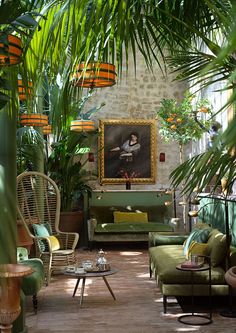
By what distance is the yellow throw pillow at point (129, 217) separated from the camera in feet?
33.7

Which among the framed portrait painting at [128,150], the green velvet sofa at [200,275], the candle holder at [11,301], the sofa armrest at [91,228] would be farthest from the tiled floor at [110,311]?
the framed portrait painting at [128,150]

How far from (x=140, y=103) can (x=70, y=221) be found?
3.28 meters

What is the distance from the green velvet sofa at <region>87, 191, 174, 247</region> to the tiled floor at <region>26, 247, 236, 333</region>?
2.67 meters

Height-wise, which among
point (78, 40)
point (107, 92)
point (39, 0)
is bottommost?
point (78, 40)

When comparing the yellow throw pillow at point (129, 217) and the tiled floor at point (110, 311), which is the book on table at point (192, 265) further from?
the yellow throw pillow at point (129, 217)

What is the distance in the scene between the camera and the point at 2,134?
12.2ft

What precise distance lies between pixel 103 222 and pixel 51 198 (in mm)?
1715

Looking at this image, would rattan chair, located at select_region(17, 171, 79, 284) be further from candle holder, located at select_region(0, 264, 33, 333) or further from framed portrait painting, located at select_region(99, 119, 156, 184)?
candle holder, located at select_region(0, 264, 33, 333)

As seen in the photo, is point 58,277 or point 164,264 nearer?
point 164,264

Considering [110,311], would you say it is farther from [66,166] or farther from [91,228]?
[66,166]

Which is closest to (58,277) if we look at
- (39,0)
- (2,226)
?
(39,0)

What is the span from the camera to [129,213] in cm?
1041

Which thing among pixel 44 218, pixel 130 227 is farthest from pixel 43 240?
pixel 130 227

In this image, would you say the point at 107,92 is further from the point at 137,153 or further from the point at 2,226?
the point at 2,226
